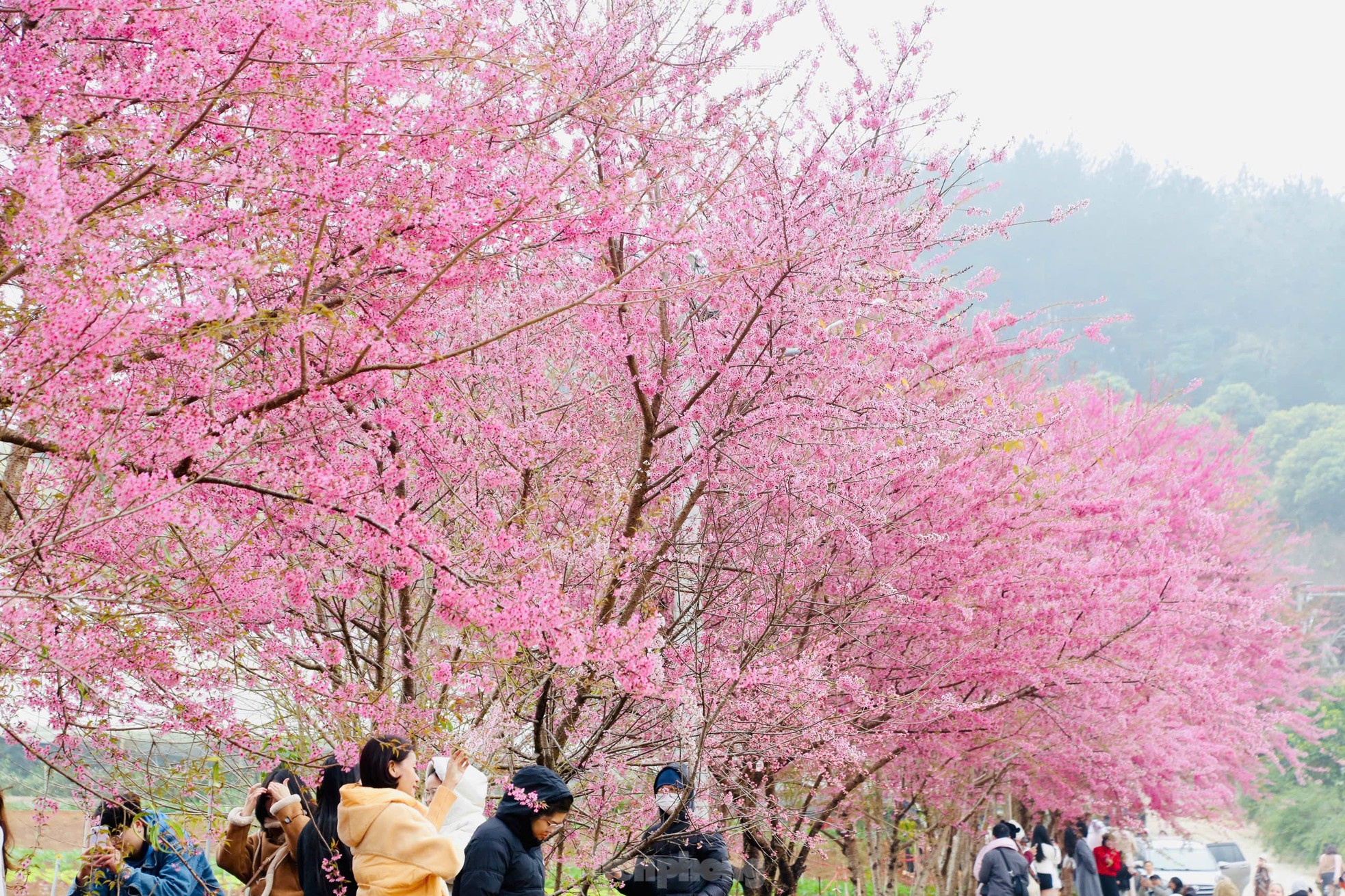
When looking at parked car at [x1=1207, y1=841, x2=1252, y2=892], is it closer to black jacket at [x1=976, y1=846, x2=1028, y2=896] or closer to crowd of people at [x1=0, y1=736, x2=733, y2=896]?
black jacket at [x1=976, y1=846, x2=1028, y2=896]

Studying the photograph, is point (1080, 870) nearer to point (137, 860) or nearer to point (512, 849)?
point (512, 849)

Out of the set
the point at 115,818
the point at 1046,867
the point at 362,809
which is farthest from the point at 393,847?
the point at 1046,867

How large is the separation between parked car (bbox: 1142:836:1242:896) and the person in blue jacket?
17.2 meters

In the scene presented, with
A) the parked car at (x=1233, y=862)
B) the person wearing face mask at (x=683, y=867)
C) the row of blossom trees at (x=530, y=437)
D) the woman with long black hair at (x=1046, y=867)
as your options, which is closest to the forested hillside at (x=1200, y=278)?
the parked car at (x=1233, y=862)

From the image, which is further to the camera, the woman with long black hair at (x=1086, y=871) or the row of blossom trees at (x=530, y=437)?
the woman with long black hair at (x=1086, y=871)

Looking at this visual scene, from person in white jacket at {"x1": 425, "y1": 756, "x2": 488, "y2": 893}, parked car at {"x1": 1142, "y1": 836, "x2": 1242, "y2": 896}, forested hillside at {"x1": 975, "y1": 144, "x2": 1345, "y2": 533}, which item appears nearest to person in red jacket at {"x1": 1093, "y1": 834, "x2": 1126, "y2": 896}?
parked car at {"x1": 1142, "y1": 836, "x2": 1242, "y2": 896}

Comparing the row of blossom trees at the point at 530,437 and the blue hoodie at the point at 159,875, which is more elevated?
the row of blossom trees at the point at 530,437

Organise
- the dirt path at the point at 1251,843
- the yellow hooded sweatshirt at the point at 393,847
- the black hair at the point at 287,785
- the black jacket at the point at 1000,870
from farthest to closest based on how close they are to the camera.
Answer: the dirt path at the point at 1251,843 < the black jacket at the point at 1000,870 < the black hair at the point at 287,785 < the yellow hooded sweatshirt at the point at 393,847

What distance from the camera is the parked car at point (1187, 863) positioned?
63.6ft

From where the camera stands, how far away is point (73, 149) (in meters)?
4.15

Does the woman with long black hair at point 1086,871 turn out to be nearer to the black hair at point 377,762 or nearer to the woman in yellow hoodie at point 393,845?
the woman in yellow hoodie at point 393,845

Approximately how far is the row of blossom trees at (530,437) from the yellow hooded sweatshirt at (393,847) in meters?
0.41

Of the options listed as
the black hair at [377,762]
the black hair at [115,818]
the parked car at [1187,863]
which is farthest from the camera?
the parked car at [1187,863]

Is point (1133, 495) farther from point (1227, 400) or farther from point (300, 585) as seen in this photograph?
point (1227, 400)
